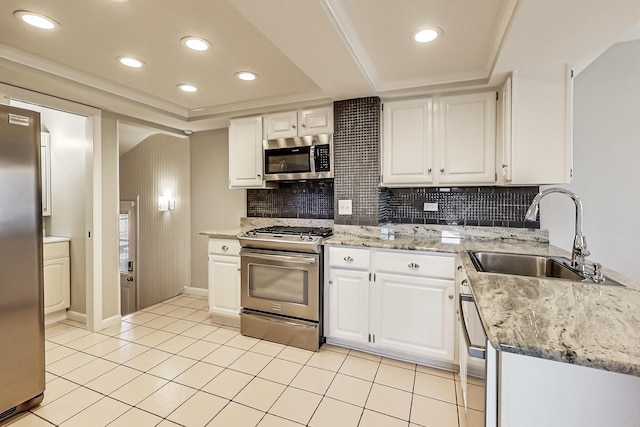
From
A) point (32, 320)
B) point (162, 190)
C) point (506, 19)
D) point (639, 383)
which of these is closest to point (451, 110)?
point (506, 19)

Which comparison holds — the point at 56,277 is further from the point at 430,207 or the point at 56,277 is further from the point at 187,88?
the point at 430,207

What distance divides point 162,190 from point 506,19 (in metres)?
4.11

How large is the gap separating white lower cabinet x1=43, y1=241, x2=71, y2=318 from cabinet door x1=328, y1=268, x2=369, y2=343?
2.84 m

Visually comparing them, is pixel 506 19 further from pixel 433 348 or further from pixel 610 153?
pixel 433 348

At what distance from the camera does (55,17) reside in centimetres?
166

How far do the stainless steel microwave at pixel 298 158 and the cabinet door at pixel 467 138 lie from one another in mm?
1007

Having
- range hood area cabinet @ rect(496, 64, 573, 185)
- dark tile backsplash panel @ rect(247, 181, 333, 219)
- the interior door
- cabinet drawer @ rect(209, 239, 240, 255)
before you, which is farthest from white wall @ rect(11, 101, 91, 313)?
range hood area cabinet @ rect(496, 64, 573, 185)

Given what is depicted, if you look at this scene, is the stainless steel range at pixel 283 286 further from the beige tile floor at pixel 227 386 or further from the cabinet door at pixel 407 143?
the cabinet door at pixel 407 143

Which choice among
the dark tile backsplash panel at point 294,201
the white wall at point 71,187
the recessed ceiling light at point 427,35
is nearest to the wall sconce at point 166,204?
the white wall at point 71,187

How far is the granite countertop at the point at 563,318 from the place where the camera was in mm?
713

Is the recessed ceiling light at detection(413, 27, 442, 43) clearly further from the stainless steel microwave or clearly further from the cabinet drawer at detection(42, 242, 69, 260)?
the cabinet drawer at detection(42, 242, 69, 260)

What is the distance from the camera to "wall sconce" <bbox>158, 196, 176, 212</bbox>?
13.3 feet

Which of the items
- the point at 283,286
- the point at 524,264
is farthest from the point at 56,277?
the point at 524,264

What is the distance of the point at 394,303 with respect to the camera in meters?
2.30
